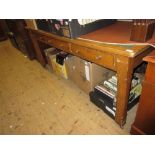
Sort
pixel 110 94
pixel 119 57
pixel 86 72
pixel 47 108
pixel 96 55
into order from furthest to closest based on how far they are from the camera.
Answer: pixel 47 108 < pixel 86 72 < pixel 110 94 < pixel 96 55 < pixel 119 57

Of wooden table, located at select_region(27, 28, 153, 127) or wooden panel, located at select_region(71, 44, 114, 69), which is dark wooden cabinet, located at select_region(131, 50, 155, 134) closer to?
wooden table, located at select_region(27, 28, 153, 127)

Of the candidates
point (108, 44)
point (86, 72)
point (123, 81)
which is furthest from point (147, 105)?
point (86, 72)

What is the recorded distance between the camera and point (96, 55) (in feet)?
3.36

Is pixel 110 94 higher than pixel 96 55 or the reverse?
the reverse

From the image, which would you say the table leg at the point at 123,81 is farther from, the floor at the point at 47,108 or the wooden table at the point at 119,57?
the floor at the point at 47,108

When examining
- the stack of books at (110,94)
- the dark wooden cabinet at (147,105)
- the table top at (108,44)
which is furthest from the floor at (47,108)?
the table top at (108,44)

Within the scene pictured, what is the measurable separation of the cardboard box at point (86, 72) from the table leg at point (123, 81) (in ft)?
1.26

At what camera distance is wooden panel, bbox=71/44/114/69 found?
0.94 metres

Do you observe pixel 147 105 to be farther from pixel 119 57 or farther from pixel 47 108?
pixel 47 108

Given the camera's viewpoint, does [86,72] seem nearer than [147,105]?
No

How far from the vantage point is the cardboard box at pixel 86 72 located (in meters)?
1.32

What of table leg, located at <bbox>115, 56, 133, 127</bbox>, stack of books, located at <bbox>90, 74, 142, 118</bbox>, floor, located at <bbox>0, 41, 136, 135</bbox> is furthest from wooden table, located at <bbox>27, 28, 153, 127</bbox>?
floor, located at <bbox>0, 41, 136, 135</bbox>

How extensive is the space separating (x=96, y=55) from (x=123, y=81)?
0.28 meters
